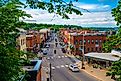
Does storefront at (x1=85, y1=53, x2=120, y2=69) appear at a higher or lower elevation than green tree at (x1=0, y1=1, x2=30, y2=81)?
lower

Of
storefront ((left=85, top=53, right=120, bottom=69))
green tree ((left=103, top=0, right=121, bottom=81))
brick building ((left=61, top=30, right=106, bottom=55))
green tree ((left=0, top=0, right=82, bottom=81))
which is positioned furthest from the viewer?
brick building ((left=61, top=30, right=106, bottom=55))

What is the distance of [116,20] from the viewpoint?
659 inches

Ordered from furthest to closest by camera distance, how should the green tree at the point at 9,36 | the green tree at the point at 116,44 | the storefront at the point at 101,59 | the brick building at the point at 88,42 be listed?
1. the brick building at the point at 88,42
2. the storefront at the point at 101,59
3. the green tree at the point at 116,44
4. the green tree at the point at 9,36

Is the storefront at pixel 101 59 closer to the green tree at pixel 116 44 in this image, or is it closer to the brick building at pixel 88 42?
the brick building at pixel 88 42

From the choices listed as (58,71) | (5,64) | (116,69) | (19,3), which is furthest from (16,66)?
(58,71)

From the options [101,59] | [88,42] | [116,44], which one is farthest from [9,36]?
[88,42]

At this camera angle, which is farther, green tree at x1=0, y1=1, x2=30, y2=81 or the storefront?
the storefront

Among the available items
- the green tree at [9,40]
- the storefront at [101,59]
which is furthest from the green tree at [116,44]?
the storefront at [101,59]

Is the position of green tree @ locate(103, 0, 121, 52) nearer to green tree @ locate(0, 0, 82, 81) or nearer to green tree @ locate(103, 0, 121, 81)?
green tree @ locate(103, 0, 121, 81)

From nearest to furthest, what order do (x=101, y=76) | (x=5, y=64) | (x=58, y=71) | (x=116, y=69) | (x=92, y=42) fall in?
(x=5, y=64)
(x=116, y=69)
(x=101, y=76)
(x=58, y=71)
(x=92, y=42)

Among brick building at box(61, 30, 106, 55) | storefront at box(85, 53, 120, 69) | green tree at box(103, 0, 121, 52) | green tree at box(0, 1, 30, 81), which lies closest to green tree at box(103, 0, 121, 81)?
green tree at box(103, 0, 121, 52)

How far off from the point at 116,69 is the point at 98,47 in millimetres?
88720

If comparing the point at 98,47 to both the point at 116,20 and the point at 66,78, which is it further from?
the point at 116,20

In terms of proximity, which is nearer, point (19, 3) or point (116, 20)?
point (19, 3)
